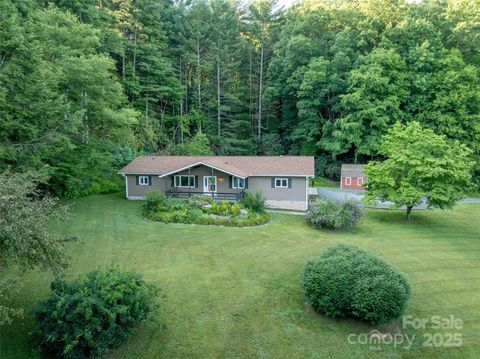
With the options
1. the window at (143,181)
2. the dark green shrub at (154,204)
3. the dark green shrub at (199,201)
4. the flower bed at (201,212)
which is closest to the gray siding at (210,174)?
the dark green shrub at (199,201)

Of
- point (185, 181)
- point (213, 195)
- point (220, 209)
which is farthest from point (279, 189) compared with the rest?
point (185, 181)

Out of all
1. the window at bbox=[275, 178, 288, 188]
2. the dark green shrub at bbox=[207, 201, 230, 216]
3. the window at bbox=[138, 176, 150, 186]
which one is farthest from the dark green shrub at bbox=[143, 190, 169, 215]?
the window at bbox=[275, 178, 288, 188]

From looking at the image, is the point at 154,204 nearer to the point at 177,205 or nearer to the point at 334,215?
the point at 177,205

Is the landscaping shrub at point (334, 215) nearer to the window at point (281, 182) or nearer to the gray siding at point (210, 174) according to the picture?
the window at point (281, 182)

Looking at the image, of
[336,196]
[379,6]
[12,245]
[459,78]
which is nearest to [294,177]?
[336,196]

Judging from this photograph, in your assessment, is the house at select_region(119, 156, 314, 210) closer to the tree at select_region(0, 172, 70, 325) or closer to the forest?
the forest
